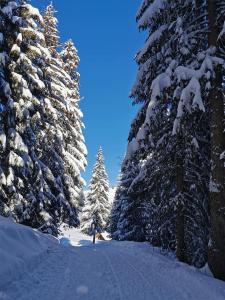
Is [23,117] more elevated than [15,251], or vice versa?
[23,117]

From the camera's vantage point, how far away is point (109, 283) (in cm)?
749

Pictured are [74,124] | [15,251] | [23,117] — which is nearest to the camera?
[15,251]

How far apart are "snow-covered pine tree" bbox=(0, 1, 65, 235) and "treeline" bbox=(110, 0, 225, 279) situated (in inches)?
231

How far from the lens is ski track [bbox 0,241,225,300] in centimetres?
638

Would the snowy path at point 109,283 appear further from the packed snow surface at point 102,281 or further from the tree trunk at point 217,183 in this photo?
the tree trunk at point 217,183

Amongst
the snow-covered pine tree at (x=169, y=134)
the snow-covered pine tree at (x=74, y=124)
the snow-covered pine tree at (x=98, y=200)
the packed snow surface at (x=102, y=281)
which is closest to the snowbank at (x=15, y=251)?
the packed snow surface at (x=102, y=281)

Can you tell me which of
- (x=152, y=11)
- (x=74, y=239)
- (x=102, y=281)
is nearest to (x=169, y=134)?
(x=152, y=11)

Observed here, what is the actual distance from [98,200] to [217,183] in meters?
45.4

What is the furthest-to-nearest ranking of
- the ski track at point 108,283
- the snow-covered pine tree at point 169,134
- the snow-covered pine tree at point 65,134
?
the snow-covered pine tree at point 65,134
the snow-covered pine tree at point 169,134
the ski track at point 108,283

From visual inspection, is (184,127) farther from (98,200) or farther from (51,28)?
(98,200)

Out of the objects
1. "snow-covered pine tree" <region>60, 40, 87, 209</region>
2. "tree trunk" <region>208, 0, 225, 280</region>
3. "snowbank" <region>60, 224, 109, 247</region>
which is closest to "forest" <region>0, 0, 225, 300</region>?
"tree trunk" <region>208, 0, 225, 280</region>

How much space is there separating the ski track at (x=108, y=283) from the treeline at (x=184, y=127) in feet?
5.42

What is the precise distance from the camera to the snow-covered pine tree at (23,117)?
1667 cm

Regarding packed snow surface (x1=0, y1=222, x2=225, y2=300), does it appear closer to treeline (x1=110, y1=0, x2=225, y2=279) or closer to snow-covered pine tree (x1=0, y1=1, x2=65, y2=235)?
treeline (x1=110, y1=0, x2=225, y2=279)
